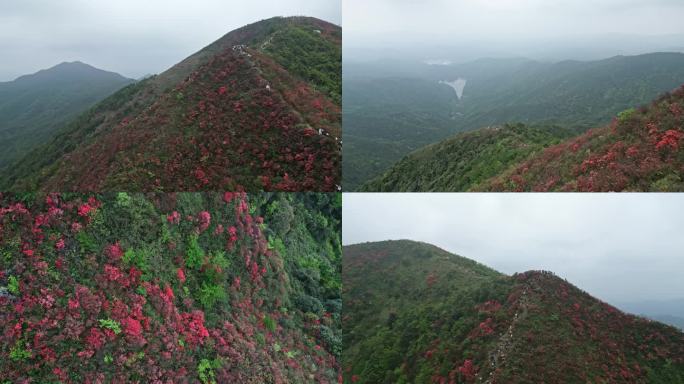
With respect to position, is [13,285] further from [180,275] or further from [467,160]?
[467,160]

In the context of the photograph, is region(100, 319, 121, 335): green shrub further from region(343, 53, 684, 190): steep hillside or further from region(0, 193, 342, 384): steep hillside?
region(343, 53, 684, 190): steep hillside

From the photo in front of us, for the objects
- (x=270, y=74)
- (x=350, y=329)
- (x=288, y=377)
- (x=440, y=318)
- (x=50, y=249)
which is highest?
(x=270, y=74)

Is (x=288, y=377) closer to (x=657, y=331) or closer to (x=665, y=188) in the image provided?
(x=665, y=188)

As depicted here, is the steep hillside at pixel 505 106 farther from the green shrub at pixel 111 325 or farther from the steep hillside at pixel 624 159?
the green shrub at pixel 111 325

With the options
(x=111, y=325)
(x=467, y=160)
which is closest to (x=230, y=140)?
(x=111, y=325)

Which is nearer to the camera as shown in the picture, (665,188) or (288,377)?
(665,188)

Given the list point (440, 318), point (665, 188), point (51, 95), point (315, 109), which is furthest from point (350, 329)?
point (51, 95)

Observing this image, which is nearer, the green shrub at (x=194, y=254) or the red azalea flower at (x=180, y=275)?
the red azalea flower at (x=180, y=275)

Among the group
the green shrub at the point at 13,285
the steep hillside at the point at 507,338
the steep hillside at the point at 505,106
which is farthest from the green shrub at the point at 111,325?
the steep hillside at the point at 505,106

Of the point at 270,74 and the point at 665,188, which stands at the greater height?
the point at 270,74
